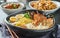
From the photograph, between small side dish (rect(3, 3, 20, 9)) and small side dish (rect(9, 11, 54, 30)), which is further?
small side dish (rect(3, 3, 20, 9))

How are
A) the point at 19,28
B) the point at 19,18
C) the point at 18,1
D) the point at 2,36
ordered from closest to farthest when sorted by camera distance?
the point at 19,28, the point at 19,18, the point at 2,36, the point at 18,1

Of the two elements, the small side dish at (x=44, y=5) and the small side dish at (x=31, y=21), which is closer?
the small side dish at (x=31, y=21)

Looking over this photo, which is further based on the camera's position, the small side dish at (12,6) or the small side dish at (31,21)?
the small side dish at (12,6)

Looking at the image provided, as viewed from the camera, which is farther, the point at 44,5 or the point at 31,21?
the point at 44,5

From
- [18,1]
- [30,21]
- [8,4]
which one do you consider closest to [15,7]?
[8,4]

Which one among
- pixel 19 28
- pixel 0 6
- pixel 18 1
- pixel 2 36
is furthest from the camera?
pixel 18 1

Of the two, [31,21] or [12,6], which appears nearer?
[31,21]

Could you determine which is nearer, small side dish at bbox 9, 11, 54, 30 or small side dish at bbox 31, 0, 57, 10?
small side dish at bbox 9, 11, 54, 30

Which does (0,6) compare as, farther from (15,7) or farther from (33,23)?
(33,23)
